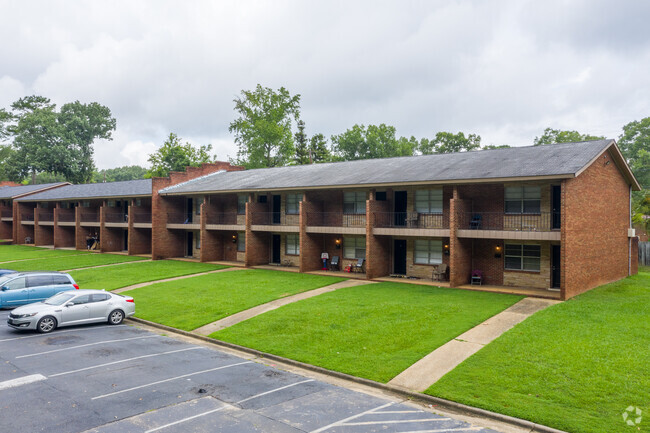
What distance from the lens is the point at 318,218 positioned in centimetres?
2884

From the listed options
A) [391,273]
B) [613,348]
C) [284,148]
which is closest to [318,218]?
[391,273]

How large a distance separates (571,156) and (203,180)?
27.3 metres

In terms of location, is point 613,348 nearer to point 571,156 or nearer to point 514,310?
point 514,310

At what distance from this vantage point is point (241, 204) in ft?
110

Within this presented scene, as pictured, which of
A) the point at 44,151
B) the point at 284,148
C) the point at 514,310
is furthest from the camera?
the point at 44,151

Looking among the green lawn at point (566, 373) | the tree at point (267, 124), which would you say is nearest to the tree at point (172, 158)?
the tree at point (267, 124)

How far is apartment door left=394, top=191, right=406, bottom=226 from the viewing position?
84.9ft

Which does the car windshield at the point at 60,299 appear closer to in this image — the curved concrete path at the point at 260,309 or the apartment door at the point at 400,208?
the curved concrete path at the point at 260,309

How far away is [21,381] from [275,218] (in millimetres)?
21346

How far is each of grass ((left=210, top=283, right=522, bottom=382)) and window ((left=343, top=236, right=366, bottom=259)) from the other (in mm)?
6808

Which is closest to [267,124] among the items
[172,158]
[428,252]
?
[172,158]

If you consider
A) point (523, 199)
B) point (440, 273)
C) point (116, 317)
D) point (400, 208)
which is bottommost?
point (116, 317)

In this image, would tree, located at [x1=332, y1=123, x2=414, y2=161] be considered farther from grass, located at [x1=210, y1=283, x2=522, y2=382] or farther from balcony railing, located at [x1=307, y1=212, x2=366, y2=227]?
grass, located at [x1=210, y1=283, x2=522, y2=382]

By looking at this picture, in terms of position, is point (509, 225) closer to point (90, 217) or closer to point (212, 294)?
point (212, 294)
